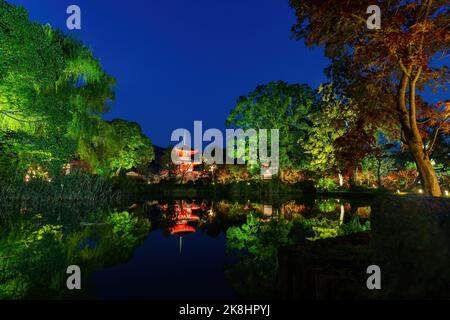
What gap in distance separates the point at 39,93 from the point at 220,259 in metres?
11.9

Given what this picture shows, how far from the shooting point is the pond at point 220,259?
10.0ft

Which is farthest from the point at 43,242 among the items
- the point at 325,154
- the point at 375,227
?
the point at 325,154

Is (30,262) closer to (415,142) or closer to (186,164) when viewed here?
(415,142)

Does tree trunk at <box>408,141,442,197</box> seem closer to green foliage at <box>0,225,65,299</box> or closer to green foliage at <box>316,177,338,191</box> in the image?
green foliage at <box>0,225,65,299</box>

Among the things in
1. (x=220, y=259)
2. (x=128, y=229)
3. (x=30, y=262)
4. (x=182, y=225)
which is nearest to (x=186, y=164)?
(x=182, y=225)

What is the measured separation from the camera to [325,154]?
91.3 ft

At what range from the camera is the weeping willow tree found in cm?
1155

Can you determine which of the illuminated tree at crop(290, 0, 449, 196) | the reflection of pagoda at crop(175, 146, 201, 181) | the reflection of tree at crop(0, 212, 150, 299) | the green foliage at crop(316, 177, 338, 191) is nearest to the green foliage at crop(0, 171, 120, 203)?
the reflection of tree at crop(0, 212, 150, 299)

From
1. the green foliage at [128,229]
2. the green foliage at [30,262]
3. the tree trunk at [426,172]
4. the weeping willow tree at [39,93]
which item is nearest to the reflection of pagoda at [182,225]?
the green foliage at [128,229]

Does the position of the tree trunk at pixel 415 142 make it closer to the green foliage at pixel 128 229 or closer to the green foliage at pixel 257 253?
the green foliage at pixel 257 253

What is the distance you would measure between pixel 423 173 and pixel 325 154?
22.1m

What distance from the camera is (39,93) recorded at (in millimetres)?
14680
